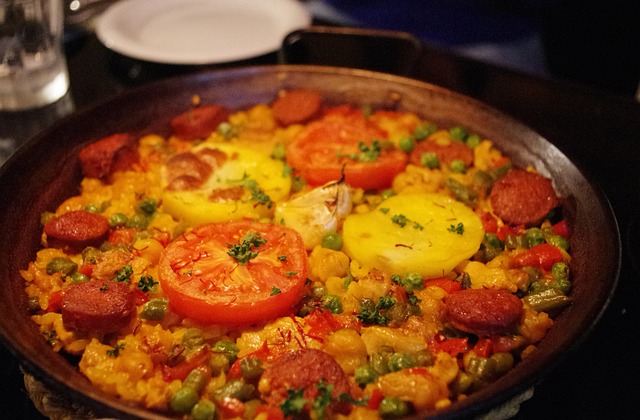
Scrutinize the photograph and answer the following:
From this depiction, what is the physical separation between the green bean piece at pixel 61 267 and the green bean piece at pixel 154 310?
55 cm

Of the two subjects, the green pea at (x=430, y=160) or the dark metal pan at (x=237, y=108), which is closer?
the dark metal pan at (x=237, y=108)

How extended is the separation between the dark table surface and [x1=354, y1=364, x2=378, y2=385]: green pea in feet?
2.68

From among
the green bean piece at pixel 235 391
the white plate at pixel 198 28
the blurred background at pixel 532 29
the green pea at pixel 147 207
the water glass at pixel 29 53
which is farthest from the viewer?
the blurred background at pixel 532 29

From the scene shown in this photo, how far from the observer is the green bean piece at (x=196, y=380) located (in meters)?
2.84

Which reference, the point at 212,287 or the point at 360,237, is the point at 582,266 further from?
the point at 212,287

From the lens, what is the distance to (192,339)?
306 cm

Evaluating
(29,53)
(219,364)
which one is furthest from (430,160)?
(29,53)

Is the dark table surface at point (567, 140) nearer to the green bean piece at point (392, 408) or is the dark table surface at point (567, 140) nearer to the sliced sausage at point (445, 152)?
the sliced sausage at point (445, 152)

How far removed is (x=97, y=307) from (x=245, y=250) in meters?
0.76

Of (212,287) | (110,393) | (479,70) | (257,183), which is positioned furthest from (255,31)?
(110,393)

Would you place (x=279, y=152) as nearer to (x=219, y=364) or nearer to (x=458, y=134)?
(x=458, y=134)

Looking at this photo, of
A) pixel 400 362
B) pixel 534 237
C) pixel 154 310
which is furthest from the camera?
pixel 534 237

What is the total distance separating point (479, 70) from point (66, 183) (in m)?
3.80

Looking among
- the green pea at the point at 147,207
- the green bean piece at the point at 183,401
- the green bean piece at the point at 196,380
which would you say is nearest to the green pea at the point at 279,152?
the green pea at the point at 147,207
